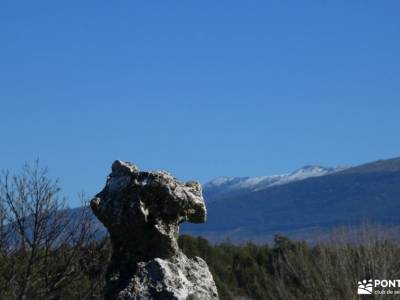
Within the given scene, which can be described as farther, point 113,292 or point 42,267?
point 42,267

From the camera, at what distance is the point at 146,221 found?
12523 mm

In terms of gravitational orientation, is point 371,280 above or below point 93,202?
below

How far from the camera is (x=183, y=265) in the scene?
12336 millimetres

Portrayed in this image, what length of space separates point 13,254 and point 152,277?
→ 992cm

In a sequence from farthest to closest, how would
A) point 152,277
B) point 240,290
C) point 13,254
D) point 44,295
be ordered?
point 240,290 → point 13,254 → point 44,295 → point 152,277

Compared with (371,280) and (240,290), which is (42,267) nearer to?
(371,280)

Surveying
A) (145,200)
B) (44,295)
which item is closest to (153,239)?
(145,200)

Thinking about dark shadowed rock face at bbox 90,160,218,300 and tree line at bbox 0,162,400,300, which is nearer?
dark shadowed rock face at bbox 90,160,218,300

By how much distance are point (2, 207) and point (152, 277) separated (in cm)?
1000

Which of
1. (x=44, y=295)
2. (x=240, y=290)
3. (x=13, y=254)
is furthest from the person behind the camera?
(x=240, y=290)

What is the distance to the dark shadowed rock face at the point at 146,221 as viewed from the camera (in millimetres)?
12336

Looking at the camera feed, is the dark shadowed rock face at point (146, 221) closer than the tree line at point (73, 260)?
Yes

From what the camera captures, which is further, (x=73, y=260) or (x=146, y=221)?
(x=73, y=260)

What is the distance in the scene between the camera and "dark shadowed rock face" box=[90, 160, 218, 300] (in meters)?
12.3
